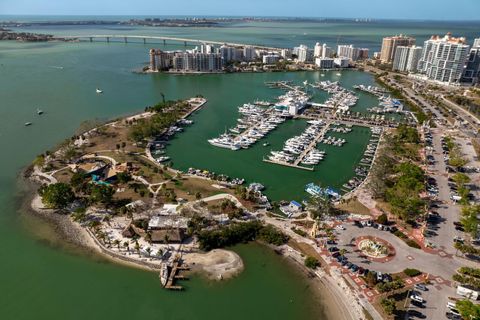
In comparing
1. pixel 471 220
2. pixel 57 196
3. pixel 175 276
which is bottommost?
pixel 175 276

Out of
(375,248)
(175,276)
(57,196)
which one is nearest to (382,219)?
(375,248)

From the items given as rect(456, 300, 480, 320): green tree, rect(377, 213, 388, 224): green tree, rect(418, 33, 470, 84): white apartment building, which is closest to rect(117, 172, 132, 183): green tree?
rect(377, 213, 388, 224): green tree

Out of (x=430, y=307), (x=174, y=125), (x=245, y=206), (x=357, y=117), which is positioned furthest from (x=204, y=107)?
(x=430, y=307)

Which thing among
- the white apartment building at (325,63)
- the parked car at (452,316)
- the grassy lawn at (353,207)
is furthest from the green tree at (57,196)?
the white apartment building at (325,63)

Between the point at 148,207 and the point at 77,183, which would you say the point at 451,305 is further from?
the point at 77,183

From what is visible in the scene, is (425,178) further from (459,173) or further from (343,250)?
(343,250)

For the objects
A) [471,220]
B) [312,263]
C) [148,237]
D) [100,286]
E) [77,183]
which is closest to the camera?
[100,286]
